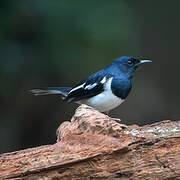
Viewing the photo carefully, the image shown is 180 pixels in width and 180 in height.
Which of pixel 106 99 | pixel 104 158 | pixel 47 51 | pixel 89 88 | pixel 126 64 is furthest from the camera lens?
pixel 126 64

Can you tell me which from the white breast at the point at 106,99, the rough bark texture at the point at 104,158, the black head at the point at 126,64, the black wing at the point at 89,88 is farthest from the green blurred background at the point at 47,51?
the rough bark texture at the point at 104,158

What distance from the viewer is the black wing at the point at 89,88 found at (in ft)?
18.8

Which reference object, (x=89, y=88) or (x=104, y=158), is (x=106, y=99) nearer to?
(x=89, y=88)

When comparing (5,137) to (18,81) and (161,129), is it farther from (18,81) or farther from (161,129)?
(161,129)

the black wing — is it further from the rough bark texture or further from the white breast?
the rough bark texture

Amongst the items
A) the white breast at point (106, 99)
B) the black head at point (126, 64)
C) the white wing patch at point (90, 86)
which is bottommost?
the white breast at point (106, 99)

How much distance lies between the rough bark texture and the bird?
2.20 metres

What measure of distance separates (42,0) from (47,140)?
10.2ft

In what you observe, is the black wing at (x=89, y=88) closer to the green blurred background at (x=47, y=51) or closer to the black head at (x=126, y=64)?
the black head at (x=126, y=64)

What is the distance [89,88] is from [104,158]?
258cm

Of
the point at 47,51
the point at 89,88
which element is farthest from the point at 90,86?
the point at 47,51

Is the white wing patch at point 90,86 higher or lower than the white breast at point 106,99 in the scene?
higher

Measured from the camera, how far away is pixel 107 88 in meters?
5.70

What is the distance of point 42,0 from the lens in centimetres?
579
